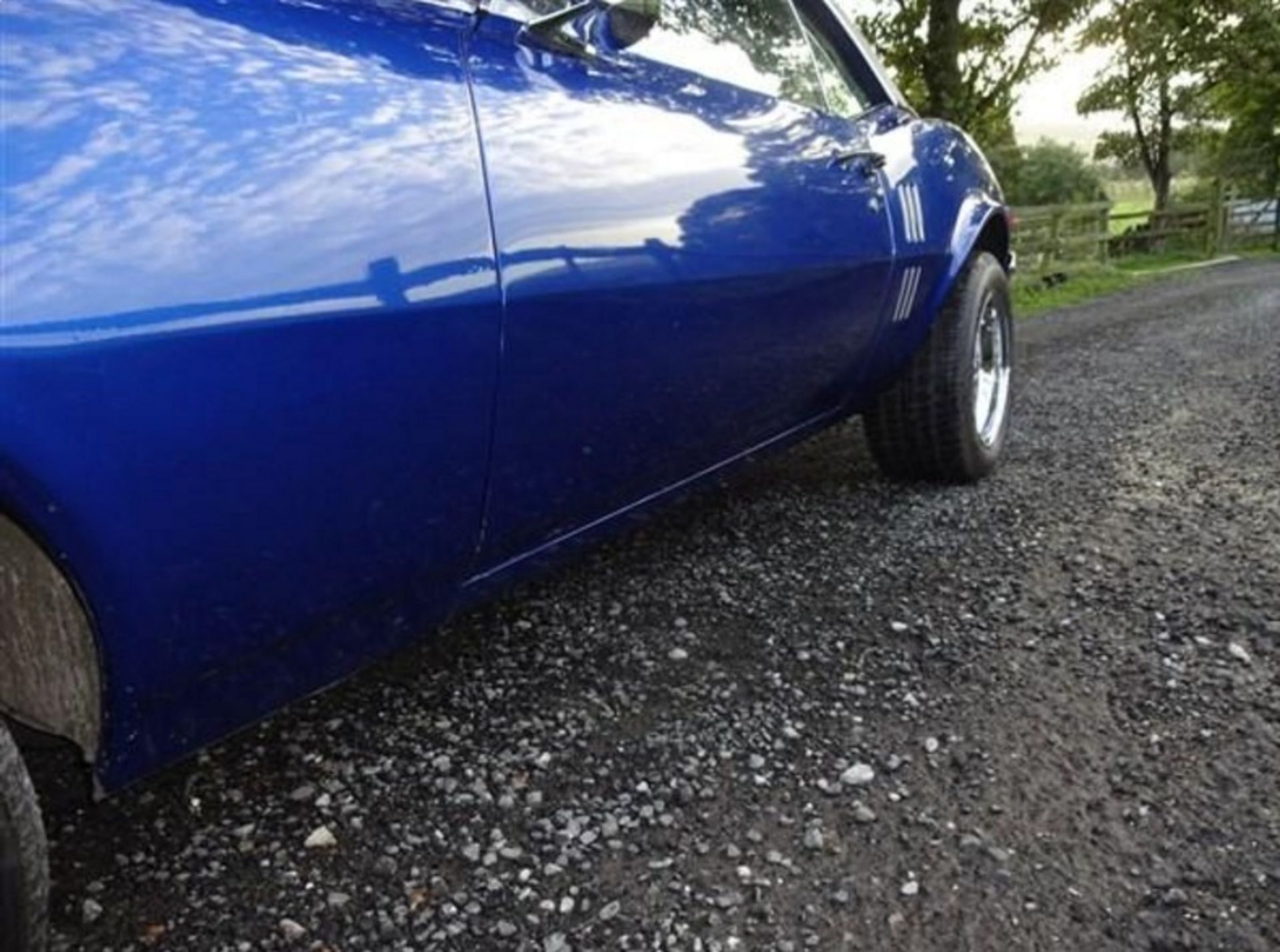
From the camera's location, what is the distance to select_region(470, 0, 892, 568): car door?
157 cm

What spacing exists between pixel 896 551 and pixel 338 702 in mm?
1442

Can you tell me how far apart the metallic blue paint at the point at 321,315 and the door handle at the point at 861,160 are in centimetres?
48

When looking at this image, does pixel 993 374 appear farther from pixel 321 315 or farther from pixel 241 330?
pixel 241 330

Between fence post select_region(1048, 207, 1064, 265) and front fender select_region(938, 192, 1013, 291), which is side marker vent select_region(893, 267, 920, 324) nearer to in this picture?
front fender select_region(938, 192, 1013, 291)

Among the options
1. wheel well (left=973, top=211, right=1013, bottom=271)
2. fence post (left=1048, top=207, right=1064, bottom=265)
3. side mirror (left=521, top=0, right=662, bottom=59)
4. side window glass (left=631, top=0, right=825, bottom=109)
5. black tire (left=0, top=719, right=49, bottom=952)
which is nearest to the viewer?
black tire (left=0, top=719, right=49, bottom=952)

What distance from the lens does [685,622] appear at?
228 cm

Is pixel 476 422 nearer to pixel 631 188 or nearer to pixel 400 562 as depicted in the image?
pixel 400 562

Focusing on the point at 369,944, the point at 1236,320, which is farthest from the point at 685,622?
the point at 1236,320

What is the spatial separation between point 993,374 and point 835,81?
1.18m

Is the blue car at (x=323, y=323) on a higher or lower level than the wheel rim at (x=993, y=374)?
higher

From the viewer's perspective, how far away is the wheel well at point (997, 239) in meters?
3.32

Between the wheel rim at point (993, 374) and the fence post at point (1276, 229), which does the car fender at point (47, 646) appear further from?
the fence post at point (1276, 229)

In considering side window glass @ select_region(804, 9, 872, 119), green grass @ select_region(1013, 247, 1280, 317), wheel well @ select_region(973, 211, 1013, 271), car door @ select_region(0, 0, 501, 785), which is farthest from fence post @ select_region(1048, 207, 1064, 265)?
car door @ select_region(0, 0, 501, 785)

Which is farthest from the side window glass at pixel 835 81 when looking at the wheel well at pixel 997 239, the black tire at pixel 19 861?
the black tire at pixel 19 861
